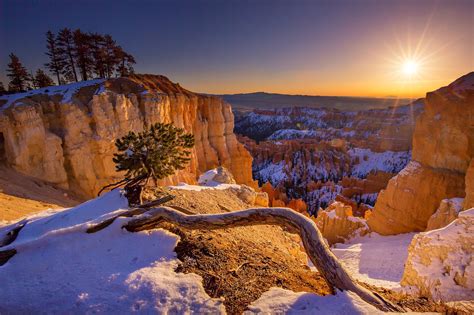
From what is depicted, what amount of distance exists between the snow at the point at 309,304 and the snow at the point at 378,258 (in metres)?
13.1

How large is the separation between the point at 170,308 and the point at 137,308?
1.55 feet

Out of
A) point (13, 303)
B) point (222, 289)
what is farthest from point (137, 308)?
point (13, 303)

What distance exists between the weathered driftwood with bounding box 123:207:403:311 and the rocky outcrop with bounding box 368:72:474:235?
2878cm

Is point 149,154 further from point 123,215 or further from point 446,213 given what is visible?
point 446,213

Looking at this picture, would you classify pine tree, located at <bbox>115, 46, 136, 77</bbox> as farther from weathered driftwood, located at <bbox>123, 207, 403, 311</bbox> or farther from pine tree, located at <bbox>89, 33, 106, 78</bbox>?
weathered driftwood, located at <bbox>123, 207, 403, 311</bbox>

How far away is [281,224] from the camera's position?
545 cm

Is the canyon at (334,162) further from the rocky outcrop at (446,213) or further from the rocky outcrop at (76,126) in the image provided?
the rocky outcrop at (76,126)

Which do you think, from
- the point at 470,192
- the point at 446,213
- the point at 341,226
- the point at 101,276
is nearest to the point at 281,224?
the point at 101,276

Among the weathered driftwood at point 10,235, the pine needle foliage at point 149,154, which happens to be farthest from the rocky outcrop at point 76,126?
the pine needle foliage at point 149,154

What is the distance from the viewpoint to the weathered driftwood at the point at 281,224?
4312 millimetres

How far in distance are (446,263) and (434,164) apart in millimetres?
24891

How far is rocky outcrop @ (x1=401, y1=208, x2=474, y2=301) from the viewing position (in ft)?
23.7

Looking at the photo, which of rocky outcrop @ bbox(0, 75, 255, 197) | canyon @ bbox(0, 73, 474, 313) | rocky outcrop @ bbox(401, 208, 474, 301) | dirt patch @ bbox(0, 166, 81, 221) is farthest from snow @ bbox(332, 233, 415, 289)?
dirt patch @ bbox(0, 166, 81, 221)

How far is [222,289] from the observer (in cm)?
413
